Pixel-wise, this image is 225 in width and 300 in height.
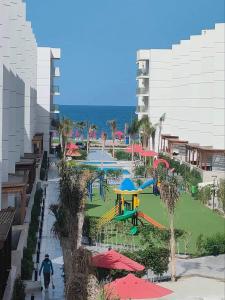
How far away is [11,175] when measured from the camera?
962 inches

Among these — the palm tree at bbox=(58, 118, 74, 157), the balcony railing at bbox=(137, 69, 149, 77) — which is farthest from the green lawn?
the balcony railing at bbox=(137, 69, 149, 77)

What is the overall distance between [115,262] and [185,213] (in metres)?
15.0

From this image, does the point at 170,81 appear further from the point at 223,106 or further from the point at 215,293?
the point at 215,293

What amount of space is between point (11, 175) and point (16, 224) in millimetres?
2477

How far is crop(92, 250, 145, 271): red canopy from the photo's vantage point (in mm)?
18125

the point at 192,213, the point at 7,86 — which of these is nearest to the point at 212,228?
the point at 192,213

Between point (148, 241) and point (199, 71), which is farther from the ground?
point (199, 71)

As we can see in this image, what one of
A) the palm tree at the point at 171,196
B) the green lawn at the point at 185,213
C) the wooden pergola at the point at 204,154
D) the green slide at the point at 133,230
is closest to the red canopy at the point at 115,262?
the palm tree at the point at 171,196

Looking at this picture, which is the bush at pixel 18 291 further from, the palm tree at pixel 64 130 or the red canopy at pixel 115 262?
the palm tree at pixel 64 130

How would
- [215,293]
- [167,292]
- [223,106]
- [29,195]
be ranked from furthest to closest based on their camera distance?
1. [223,106]
2. [29,195]
3. [215,293]
4. [167,292]

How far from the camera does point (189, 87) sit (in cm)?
5669

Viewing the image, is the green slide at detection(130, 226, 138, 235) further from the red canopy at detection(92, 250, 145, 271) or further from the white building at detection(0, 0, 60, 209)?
the red canopy at detection(92, 250, 145, 271)

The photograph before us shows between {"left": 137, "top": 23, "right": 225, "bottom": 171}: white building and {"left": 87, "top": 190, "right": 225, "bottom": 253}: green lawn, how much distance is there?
1252 centimetres

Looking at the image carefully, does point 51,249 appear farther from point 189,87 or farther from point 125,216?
point 189,87
